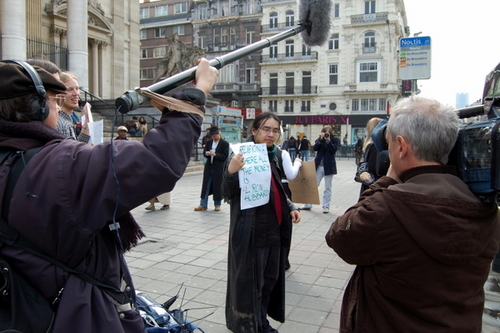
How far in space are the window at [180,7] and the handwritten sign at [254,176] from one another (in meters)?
59.3

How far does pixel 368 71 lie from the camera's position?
148 ft

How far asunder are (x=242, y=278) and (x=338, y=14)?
4796 centimetres

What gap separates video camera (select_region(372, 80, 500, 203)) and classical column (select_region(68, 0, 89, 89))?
19234 mm

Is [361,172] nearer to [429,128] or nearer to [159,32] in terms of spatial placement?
[429,128]

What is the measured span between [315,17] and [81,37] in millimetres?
17817

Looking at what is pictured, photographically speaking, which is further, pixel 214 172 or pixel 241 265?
pixel 214 172

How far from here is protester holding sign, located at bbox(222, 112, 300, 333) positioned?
337 cm

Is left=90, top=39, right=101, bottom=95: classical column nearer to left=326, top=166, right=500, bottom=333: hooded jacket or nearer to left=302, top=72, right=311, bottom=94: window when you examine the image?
left=326, top=166, right=500, bottom=333: hooded jacket

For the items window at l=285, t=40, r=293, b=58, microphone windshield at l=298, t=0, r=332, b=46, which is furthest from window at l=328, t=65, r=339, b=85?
microphone windshield at l=298, t=0, r=332, b=46

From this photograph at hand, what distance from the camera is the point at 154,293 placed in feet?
15.0

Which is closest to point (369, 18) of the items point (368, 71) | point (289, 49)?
point (368, 71)

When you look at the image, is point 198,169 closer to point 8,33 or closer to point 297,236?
point 8,33

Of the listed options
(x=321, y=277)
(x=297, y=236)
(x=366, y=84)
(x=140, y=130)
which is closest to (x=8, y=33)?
(x=140, y=130)

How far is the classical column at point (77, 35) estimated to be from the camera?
18.2m
